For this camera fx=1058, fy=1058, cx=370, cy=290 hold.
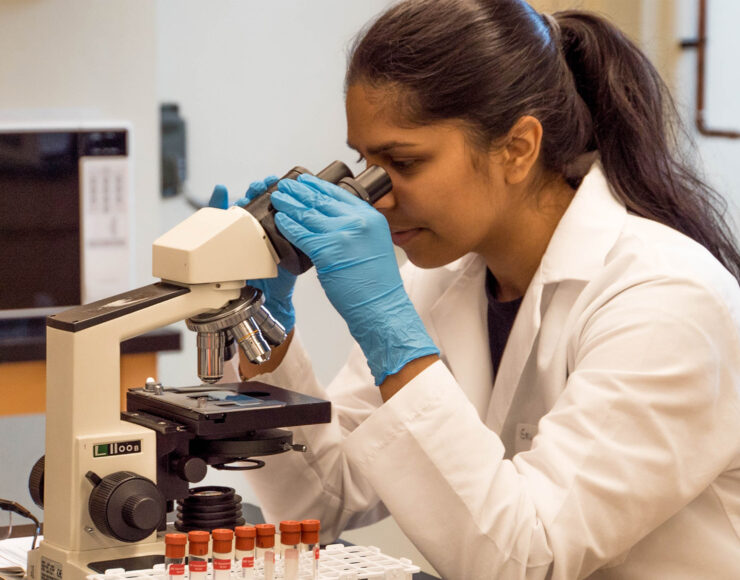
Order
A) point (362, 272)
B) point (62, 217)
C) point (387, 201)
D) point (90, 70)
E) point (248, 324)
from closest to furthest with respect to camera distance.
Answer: point (248, 324), point (362, 272), point (387, 201), point (62, 217), point (90, 70)

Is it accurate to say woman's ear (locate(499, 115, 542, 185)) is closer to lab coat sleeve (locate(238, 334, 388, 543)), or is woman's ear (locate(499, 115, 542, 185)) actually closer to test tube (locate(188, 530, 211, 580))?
lab coat sleeve (locate(238, 334, 388, 543))

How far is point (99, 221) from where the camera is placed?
306cm

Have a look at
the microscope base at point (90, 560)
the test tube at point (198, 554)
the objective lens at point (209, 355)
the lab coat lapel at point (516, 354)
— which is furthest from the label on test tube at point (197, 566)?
the lab coat lapel at point (516, 354)

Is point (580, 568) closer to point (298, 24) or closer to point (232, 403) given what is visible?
point (232, 403)

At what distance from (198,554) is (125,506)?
0.10m

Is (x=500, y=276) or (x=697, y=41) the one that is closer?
(x=500, y=276)

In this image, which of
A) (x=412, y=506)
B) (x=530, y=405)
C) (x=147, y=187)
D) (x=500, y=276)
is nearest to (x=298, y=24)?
(x=147, y=187)

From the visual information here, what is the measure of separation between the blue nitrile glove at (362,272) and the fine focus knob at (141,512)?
360mm

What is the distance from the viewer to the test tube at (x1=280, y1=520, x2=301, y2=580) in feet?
3.28

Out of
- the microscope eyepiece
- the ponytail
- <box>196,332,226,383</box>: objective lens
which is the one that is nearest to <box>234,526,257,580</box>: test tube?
<box>196,332,226,383</box>: objective lens

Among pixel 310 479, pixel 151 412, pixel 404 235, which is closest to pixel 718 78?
pixel 404 235

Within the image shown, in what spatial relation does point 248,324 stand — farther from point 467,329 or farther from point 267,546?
point 467,329

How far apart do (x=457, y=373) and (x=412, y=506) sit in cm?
41

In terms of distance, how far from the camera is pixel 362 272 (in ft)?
4.27
